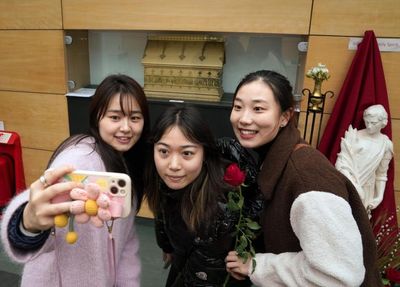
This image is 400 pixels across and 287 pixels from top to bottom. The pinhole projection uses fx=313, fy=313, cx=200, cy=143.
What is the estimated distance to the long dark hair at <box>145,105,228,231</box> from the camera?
3.09 ft

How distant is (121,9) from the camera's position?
208 centimetres

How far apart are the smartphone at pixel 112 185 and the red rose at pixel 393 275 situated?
51.5 inches

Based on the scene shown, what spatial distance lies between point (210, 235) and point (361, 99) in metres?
1.32

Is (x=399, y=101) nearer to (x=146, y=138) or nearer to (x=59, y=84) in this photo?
(x=146, y=138)

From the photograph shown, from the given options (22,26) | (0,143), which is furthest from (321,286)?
(22,26)

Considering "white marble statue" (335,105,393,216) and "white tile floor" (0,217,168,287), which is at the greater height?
"white marble statue" (335,105,393,216)

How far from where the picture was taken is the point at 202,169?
1006 mm

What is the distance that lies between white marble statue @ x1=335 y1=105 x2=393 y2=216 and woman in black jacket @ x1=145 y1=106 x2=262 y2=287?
93 cm

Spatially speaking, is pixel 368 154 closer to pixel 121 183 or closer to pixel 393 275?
pixel 393 275

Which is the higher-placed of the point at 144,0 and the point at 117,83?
the point at 144,0

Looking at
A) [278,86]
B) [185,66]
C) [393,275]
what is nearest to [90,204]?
[278,86]

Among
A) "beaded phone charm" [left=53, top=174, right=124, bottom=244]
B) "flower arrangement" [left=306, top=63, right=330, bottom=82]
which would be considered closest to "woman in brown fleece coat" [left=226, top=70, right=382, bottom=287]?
"beaded phone charm" [left=53, top=174, right=124, bottom=244]

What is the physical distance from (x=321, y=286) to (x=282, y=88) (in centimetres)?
54

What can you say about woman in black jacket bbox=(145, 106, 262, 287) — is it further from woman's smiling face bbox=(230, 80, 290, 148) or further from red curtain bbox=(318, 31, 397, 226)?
red curtain bbox=(318, 31, 397, 226)
